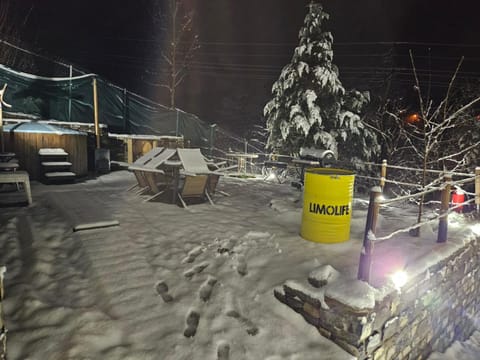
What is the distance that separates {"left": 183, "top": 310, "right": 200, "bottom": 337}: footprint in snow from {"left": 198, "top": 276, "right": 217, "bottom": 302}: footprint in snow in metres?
0.23

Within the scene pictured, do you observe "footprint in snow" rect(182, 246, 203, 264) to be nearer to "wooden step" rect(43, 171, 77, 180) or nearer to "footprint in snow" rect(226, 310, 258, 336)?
"footprint in snow" rect(226, 310, 258, 336)

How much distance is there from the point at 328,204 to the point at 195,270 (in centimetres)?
195

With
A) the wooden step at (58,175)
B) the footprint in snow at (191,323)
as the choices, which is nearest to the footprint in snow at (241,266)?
the footprint in snow at (191,323)

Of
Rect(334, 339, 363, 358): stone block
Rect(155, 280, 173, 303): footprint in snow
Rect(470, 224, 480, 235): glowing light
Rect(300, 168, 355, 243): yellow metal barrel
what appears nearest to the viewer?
Rect(334, 339, 363, 358): stone block

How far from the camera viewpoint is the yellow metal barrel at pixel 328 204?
413 centimetres

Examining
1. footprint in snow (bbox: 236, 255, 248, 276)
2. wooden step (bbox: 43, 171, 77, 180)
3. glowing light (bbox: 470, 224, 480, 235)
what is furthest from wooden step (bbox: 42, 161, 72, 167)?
glowing light (bbox: 470, 224, 480, 235)

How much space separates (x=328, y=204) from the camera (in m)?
4.16

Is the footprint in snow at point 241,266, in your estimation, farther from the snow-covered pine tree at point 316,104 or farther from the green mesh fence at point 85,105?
the green mesh fence at point 85,105

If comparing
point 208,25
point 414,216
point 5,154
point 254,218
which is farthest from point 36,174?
point 208,25

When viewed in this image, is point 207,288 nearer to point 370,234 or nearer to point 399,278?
point 370,234

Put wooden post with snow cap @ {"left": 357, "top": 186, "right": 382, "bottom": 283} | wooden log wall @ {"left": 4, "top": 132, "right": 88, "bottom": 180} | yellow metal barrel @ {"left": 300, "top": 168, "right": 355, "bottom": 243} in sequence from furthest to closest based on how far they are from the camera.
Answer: wooden log wall @ {"left": 4, "top": 132, "right": 88, "bottom": 180} < yellow metal barrel @ {"left": 300, "top": 168, "right": 355, "bottom": 243} < wooden post with snow cap @ {"left": 357, "top": 186, "right": 382, "bottom": 283}

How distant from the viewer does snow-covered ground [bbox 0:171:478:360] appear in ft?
8.63

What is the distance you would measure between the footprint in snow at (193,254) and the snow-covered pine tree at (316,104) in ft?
27.0

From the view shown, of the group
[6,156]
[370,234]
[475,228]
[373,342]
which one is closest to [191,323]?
[373,342]
